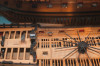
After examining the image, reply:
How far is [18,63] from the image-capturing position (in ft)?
17.7

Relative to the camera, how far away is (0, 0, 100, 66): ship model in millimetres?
5566

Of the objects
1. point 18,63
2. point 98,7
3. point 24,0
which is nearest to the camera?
point 18,63

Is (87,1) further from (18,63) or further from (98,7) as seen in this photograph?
(18,63)

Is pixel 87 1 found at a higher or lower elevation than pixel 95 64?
higher

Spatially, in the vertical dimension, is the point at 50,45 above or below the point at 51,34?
below

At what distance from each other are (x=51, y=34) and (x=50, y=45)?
1.70 ft

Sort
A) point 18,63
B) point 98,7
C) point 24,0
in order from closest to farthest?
1. point 18,63
2. point 24,0
3. point 98,7

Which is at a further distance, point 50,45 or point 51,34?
point 51,34

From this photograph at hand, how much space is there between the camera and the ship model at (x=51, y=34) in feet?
18.3

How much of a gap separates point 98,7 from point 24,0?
3405 millimetres

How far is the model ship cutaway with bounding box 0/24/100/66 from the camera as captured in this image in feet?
18.2

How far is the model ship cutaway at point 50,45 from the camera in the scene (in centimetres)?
554

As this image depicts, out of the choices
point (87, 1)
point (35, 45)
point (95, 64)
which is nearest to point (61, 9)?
point (87, 1)

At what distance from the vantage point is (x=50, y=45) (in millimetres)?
5785
